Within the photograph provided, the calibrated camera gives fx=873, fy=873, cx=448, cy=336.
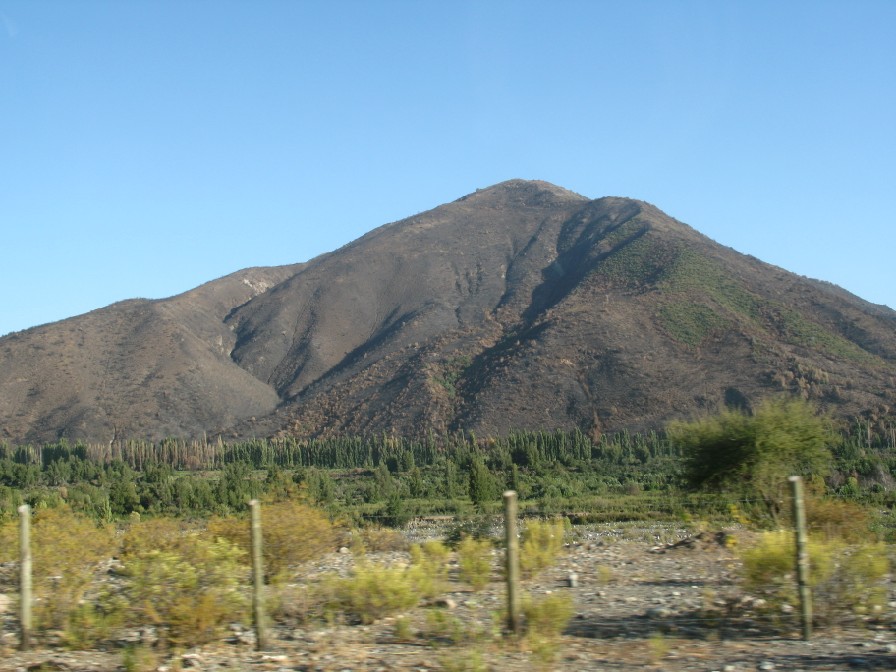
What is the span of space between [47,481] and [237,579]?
62.6 m

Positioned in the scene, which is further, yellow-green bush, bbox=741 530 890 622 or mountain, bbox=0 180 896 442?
mountain, bbox=0 180 896 442

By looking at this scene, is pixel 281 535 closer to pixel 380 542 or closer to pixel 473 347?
pixel 380 542

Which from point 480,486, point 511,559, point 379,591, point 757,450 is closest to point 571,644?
point 511,559

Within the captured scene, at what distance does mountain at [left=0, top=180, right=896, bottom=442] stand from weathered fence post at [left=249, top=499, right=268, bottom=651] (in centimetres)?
7188

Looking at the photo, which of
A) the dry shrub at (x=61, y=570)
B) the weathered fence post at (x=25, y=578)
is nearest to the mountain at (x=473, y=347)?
the dry shrub at (x=61, y=570)

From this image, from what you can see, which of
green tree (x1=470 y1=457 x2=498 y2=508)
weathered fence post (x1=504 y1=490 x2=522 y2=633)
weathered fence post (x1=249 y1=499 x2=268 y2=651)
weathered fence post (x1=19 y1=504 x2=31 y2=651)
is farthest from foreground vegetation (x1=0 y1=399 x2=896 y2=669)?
green tree (x1=470 y1=457 x2=498 y2=508)

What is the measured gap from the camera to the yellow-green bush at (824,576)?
8.82 meters

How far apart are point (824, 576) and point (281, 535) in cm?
669

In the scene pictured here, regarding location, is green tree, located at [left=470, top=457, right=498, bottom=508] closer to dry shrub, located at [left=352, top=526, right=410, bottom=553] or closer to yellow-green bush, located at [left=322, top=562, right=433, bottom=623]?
dry shrub, located at [left=352, top=526, right=410, bottom=553]

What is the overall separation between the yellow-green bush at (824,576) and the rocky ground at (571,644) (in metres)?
0.20

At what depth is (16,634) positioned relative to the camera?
9719mm

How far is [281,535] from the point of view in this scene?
38.3 ft

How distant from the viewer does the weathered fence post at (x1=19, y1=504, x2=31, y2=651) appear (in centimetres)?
870

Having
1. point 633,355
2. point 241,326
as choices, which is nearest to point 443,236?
point 241,326
